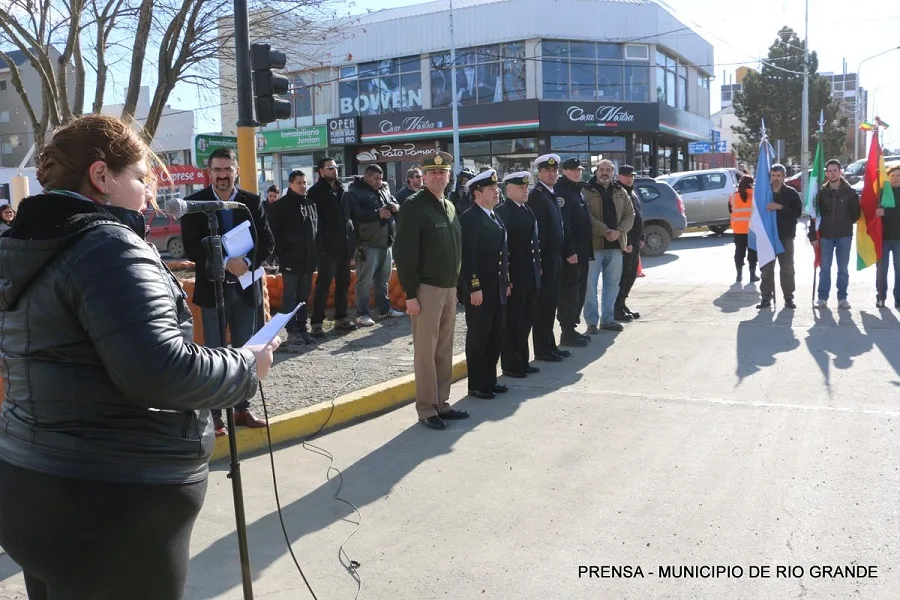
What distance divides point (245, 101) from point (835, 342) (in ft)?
21.3

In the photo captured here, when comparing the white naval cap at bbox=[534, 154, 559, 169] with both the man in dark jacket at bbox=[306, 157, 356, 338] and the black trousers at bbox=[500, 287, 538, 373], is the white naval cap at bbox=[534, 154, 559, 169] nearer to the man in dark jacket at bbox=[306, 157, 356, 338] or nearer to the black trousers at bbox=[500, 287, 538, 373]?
the black trousers at bbox=[500, 287, 538, 373]

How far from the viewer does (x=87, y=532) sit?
75.4 inches

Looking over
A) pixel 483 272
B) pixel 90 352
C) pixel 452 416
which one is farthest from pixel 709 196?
pixel 90 352

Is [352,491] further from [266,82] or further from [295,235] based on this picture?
[266,82]

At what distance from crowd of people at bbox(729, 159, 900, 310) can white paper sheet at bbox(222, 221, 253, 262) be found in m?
8.40

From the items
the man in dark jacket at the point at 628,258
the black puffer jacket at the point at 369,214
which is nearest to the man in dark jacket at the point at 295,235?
the black puffer jacket at the point at 369,214

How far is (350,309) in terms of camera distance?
10.9 meters

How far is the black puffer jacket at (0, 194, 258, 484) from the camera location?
1.83 metres

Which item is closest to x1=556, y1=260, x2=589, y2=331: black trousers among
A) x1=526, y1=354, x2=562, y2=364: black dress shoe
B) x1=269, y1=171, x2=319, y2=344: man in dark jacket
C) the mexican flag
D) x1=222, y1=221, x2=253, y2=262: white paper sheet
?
x1=526, y1=354, x2=562, y2=364: black dress shoe

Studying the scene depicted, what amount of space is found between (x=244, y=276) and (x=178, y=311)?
9.82ft

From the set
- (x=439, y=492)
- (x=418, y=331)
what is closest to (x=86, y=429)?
(x=439, y=492)

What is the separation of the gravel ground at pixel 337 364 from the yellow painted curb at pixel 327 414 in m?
0.19

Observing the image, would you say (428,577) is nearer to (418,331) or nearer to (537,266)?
(418,331)

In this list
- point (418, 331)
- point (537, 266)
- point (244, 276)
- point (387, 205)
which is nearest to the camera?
point (244, 276)
